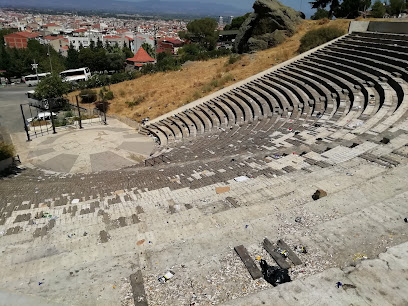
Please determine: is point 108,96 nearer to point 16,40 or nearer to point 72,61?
point 72,61

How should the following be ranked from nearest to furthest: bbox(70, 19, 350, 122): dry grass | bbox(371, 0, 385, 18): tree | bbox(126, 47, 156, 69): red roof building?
bbox(70, 19, 350, 122): dry grass, bbox(371, 0, 385, 18): tree, bbox(126, 47, 156, 69): red roof building

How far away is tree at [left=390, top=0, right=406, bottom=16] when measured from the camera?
38.4 metres

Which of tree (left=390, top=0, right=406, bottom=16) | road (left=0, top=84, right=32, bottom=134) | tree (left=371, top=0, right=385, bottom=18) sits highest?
tree (left=390, top=0, right=406, bottom=16)

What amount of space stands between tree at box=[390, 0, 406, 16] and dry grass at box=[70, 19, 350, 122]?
13297 millimetres

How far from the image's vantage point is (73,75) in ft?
148

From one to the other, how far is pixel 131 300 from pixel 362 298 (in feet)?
11.1

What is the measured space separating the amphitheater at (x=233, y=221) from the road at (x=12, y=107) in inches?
457

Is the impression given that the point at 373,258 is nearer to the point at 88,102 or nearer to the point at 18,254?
the point at 18,254

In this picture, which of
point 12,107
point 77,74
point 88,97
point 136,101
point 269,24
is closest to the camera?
point 136,101

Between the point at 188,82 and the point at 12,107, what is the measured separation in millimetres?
17320

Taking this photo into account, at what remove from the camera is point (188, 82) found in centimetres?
2895

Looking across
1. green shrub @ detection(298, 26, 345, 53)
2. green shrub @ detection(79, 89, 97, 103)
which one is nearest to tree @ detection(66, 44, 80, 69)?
green shrub @ detection(79, 89, 97, 103)

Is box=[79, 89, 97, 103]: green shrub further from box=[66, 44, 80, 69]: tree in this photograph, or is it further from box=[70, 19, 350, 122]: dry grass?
box=[66, 44, 80, 69]: tree

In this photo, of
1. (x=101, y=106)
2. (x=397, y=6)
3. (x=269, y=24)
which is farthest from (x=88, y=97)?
(x=397, y=6)
